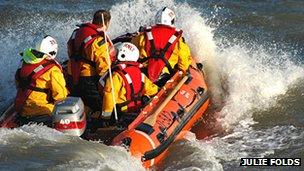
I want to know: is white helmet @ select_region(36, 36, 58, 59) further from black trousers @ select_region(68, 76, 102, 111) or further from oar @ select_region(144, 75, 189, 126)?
oar @ select_region(144, 75, 189, 126)

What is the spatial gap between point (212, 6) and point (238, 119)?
6.00 m

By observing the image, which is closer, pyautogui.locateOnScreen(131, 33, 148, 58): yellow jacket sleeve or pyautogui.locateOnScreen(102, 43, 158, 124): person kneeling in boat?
pyautogui.locateOnScreen(102, 43, 158, 124): person kneeling in boat

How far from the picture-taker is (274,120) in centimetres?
974

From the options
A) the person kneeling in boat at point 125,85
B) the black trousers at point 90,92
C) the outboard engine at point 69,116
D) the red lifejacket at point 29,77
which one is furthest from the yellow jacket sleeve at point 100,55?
the outboard engine at point 69,116

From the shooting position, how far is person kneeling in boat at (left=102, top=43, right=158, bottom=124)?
789 cm

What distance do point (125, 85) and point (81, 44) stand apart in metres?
1.02

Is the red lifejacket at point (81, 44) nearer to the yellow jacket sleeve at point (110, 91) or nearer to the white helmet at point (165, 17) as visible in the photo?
the yellow jacket sleeve at point (110, 91)

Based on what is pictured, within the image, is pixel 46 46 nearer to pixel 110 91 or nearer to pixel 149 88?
pixel 110 91

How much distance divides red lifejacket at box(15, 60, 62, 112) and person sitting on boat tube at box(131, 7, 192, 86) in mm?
1613

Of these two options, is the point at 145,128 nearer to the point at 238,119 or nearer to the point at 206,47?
the point at 238,119

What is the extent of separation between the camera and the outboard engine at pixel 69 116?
24.1 ft

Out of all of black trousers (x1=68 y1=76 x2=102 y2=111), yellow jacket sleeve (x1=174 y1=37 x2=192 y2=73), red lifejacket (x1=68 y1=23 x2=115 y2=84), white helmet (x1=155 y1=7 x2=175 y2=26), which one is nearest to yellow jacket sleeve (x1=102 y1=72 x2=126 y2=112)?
black trousers (x1=68 y1=76 x2=102 y2=111)

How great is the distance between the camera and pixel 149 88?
841cm

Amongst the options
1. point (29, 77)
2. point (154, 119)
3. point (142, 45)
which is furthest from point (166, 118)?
point (29, 77)
